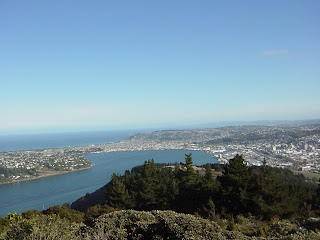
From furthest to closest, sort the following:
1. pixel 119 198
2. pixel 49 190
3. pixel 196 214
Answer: pixel 49 190
pixel 119 198
pixel 196 214

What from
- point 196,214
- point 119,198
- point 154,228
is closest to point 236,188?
point 196,214

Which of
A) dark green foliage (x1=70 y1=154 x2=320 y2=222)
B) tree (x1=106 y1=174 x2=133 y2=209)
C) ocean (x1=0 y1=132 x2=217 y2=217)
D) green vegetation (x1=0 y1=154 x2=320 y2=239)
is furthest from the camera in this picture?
ocean (x1=0 y1=132 x2=217 y2=217)

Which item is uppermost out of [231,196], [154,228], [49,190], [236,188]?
[154,228]

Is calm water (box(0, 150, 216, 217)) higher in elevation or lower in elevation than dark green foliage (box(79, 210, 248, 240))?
lower

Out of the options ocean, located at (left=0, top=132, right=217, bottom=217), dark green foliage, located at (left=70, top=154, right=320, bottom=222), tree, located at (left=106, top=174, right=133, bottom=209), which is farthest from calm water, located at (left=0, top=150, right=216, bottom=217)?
dark green foliage, located at (left=70, top=154, right=320, bottom=222)

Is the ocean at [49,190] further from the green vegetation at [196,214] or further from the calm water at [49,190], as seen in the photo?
the green vegetation at [196,214]

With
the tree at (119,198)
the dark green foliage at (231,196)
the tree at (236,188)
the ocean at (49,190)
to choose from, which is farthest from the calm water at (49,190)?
the tree at (236,188)

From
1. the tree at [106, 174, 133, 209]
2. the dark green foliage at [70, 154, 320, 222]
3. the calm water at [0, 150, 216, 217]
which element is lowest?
the calm water at [0, 150, 216, 217]

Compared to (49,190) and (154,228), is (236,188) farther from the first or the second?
(49,190)

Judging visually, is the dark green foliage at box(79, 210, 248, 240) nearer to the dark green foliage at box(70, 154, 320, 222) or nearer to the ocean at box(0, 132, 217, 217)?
the dark green foliage at box(70, 154, 320, 222)
